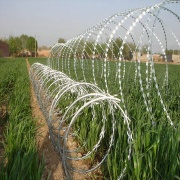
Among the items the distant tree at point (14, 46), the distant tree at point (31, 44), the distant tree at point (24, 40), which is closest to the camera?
the distant tree at point (14, 46)

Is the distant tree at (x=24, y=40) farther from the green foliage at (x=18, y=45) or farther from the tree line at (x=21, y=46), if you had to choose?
the green foliage at (x=18, y=45)

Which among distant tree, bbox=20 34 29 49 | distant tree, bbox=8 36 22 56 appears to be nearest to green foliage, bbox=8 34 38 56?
distant tree, bbox=8 36 22 56

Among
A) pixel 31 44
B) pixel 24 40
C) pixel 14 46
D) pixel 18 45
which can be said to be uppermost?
pixel 24 40

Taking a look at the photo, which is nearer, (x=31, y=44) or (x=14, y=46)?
(x=14, y=46)

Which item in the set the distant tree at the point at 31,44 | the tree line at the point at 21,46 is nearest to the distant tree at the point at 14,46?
the tree line at the point at 21,46

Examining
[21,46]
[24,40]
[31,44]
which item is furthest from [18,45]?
[24,40]

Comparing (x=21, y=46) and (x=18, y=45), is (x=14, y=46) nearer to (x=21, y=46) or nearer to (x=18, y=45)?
(x=18, y=45)

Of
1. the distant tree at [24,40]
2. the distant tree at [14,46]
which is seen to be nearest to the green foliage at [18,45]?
the distant tree at [14,46]

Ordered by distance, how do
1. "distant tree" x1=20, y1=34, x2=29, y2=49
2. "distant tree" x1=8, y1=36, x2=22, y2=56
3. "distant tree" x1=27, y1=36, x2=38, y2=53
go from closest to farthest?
"distant tree" x1=8, y1=36, x2=22, y2=56
"distant tree" x1=27, y1=36, x2=38, y2=53
"distant tree" x1=20, y1=34, x2=29, y2=49

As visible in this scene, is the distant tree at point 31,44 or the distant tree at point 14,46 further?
the distant tree at point 31,44

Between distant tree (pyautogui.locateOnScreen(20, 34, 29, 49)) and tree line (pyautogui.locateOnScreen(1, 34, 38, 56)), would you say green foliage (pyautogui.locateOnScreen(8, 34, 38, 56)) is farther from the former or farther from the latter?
distant tree (pyautogui.locateOnScreen(20, 34, 29, 49))

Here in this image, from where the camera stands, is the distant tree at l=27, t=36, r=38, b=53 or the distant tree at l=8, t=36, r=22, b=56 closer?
the distant tree at l=8, t=36, r=22, b=56

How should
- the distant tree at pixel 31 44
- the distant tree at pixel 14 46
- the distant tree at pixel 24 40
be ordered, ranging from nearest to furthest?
the distant tree at pixel 14 46, the distant tree at pixel 31 44, the distant tree at pixel 24 40

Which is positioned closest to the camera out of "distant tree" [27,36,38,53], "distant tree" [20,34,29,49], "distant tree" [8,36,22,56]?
"distant tree" [8,36,22,56]
